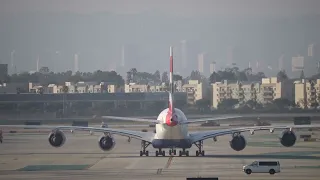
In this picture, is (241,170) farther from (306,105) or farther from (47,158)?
(306,105)

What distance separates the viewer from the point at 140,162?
2158 inches

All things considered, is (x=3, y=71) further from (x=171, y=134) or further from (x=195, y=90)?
(x=171, y=134)

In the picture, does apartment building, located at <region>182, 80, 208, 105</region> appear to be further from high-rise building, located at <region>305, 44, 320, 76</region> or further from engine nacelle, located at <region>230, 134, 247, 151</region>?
engine nacelle, located at <region>230, 134, 247, 151</region>

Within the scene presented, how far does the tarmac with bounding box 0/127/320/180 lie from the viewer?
149 feet

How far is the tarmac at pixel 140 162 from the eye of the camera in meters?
45.6

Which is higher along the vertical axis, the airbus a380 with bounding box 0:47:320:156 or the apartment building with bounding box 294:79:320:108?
the apartment building with bounding box 294:79:320:108

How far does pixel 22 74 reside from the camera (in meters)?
174

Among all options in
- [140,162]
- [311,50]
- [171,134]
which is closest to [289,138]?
[171,134]

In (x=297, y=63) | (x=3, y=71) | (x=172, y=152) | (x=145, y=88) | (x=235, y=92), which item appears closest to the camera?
(x=172, y=152)

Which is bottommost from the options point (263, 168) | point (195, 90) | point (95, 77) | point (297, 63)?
point (263, 168)

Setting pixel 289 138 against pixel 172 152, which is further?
pixel 172 152

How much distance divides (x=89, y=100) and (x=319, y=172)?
92450 mm

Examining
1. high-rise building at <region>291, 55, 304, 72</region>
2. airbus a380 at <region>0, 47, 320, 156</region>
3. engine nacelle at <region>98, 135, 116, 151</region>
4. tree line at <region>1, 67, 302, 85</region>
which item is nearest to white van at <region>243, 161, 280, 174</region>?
airbus a380 at <region>0, 47, 320, 156</region>

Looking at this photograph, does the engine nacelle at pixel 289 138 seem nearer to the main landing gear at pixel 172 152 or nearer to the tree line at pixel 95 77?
the main landing gear at pixel 172 152
